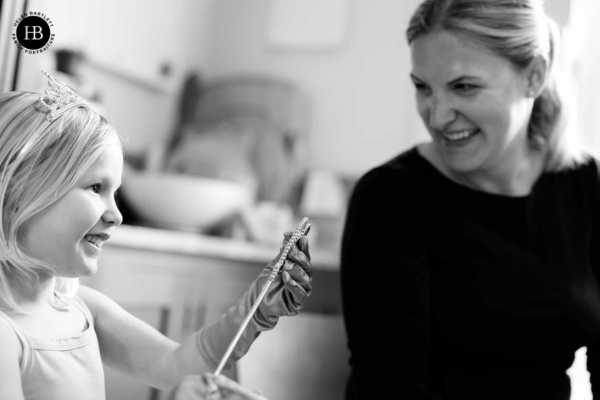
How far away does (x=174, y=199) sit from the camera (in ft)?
5.20

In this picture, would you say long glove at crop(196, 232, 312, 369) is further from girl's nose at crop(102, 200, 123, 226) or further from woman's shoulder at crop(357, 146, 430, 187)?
woman's shoulder at crop(357, 146, 430, 187)

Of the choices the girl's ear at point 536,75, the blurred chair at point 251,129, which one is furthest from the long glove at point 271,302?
the blurred chair at point 251,129

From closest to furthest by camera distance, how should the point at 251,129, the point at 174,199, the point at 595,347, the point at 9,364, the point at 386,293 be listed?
the point at 9,364 → the point at 386,293 → the point at 595,347 → the point at 174,199 → the point at 251,129

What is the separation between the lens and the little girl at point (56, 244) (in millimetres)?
503

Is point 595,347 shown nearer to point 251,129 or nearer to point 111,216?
point 111,216

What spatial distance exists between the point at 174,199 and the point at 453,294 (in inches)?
31.9

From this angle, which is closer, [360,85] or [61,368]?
[61,368]

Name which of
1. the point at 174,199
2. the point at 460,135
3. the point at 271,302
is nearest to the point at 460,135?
the point at 460,135

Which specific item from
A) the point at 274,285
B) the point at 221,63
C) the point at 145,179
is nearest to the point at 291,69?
the point at 221,63

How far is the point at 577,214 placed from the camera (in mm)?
1071

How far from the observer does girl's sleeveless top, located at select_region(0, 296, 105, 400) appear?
51cm

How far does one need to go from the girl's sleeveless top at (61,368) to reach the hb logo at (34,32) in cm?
27

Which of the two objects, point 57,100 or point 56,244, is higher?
point 57,100

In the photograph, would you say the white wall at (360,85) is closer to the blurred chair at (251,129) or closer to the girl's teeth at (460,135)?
the blurred chair at (251,129)
